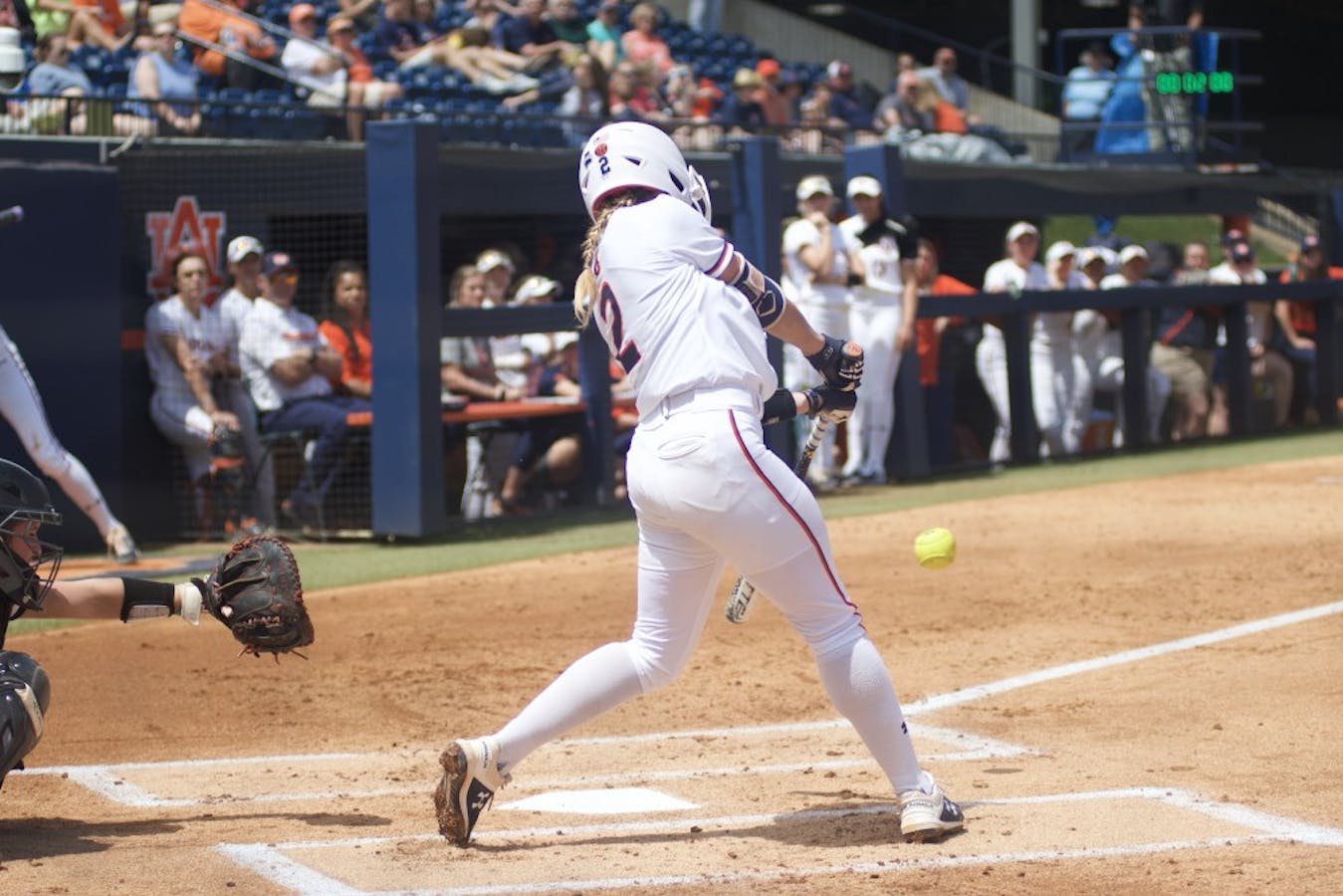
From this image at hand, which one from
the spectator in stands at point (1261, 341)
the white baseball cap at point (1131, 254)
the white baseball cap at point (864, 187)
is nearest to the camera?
the white baseball cap at point (864, 187)

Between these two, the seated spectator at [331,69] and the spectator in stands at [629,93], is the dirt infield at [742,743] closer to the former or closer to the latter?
the seated spectator at [331,69]

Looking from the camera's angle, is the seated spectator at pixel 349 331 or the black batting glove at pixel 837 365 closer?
the black batting glove at pixel 837 365

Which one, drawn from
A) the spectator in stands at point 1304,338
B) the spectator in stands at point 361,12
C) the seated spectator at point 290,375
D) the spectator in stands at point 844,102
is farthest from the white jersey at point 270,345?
the spectator in stands at point 1304,338

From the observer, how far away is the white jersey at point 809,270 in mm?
12250

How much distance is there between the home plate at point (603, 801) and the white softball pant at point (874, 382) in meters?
7.24

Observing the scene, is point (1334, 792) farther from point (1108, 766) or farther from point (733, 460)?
point (733, 460)

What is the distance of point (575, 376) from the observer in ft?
38.9

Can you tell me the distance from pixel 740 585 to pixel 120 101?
6.90 metres

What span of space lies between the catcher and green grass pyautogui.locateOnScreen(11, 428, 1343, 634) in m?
3.46

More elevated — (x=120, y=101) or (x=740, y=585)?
(x=120, y=101)

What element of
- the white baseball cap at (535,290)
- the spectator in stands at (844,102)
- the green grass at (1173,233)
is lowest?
the green grass at (1173,233)

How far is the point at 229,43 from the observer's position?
13469 mm

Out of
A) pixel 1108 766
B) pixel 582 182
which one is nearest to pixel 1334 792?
pixel 1108 766

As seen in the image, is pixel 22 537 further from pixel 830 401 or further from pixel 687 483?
pixel 830 401
